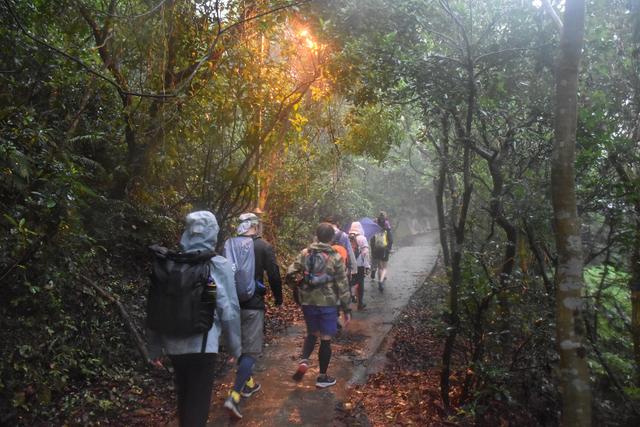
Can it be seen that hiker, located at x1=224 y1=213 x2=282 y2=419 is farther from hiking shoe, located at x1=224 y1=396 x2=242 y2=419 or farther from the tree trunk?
the tree trunk

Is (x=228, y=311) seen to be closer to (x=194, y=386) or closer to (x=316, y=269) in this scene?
(x=194, y=386)

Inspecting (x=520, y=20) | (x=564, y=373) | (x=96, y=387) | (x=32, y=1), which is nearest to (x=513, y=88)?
(x=520, y=20)

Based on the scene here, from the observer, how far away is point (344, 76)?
24.5 ft

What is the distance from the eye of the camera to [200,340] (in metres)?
3.44

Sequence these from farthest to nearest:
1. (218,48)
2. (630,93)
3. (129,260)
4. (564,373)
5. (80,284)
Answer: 1. (129,260)
2. (218,48)
3. (630,93)
4. (80,284)
5. (564,373)

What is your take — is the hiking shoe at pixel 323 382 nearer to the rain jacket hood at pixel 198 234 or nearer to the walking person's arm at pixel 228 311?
the walking person's arm at pixel 228 311

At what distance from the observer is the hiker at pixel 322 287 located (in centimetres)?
545

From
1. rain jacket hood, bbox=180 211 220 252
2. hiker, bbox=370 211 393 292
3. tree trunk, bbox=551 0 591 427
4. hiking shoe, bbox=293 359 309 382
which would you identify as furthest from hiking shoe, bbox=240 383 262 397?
hiker, bbox=370 211 393 292

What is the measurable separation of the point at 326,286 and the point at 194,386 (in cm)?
223

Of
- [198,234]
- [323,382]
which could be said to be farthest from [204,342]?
[323,382]

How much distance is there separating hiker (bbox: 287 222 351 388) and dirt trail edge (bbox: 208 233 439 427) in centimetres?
37

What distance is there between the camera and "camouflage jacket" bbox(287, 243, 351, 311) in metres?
5.44

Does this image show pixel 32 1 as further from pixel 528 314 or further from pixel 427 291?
pixel 427 291

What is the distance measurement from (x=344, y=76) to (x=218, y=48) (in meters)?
1.99
